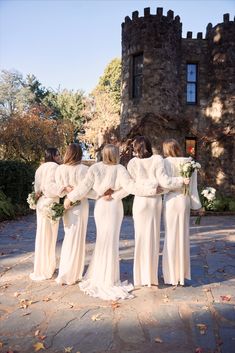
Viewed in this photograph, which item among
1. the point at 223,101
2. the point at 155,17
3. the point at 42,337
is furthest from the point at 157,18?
the point at 42,337

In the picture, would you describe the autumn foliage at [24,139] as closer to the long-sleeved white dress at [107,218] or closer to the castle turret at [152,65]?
the castle turret at [152,65]

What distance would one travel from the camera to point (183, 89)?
18.7 meters

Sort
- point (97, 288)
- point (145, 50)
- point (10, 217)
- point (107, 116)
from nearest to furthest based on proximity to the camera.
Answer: point (97, 288)
point (10, 217)
point (145, 50)
point (107, 116)

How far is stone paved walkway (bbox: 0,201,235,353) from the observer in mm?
4086

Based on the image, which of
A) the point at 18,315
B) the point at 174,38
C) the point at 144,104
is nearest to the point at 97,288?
the point at 18,315

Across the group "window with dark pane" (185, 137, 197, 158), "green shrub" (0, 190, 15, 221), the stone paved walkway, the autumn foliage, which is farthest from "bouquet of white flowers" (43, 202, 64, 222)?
the autumn foliage

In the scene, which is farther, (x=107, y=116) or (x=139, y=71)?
(x=107, y=116)

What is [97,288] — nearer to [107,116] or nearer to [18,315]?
[18,315]

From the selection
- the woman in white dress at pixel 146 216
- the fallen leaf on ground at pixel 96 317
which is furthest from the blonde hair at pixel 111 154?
the fallen leaf on ground at pixel 96 317

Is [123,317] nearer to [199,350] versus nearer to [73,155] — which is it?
[199,350]

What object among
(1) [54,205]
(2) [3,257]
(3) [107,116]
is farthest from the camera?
(3) [107,116]

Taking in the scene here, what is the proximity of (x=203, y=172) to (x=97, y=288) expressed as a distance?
45.1 ft

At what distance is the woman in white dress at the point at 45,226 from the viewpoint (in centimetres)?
639

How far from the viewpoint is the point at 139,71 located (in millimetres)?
18156
